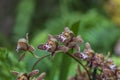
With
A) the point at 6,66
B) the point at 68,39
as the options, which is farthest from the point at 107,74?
the point at 6,66

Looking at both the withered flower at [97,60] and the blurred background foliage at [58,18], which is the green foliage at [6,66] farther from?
the blurred background foliage at [58,18]

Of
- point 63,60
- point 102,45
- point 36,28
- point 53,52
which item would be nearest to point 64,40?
point 53,52

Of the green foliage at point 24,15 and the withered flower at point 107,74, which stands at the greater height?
the green foliage at point 24,15

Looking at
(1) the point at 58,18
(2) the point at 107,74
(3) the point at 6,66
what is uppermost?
(1) the point at 58,18

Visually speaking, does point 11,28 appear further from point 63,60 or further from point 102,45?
point 63,60

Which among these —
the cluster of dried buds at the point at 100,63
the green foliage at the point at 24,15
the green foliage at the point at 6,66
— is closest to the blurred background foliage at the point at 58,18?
the green foliage at the point at 24,15

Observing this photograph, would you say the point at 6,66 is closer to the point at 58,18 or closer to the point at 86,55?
the point at 86,55

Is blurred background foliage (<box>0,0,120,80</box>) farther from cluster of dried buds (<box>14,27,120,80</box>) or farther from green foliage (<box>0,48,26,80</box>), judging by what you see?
cluster of dried buds (<box>14,27,120,80</box>)

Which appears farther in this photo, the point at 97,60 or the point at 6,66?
the point at 6,66
